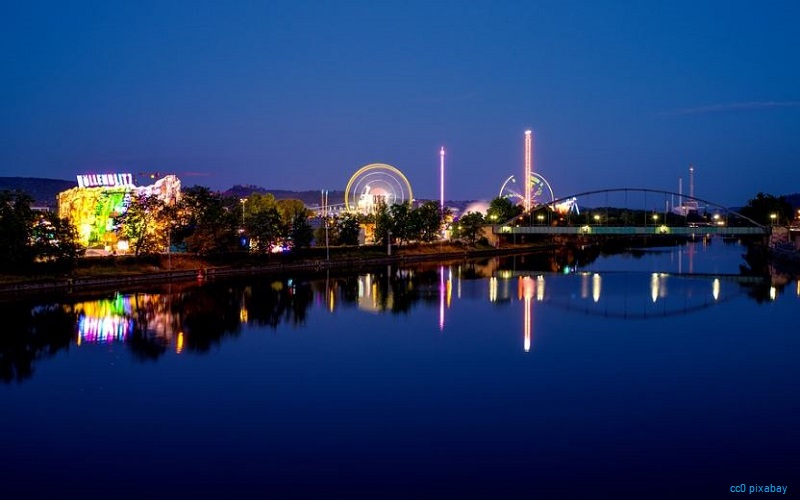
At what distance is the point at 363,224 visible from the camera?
62.1 meters

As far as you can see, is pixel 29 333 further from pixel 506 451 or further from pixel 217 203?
pixel 217 203

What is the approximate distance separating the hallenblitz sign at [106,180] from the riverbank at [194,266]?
12474mm

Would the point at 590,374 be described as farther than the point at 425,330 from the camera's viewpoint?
No

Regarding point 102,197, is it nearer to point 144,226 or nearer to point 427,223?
point 144,226

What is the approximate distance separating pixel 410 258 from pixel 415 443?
43.0 m

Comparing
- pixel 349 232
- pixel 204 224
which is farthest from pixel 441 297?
pixel 349 232

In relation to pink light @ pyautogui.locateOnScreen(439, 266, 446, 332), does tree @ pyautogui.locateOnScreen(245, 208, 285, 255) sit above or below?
above

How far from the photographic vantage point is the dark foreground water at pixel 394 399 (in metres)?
10.9

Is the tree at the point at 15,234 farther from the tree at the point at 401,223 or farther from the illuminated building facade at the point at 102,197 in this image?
the tree at the point at 401,223

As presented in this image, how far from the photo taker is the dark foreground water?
10922mm

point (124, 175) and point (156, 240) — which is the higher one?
point (124, 175)

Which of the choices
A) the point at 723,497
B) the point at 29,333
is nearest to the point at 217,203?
the point at 29,333

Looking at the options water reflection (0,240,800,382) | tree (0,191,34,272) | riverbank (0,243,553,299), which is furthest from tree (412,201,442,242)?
tree (0,191,34,272)

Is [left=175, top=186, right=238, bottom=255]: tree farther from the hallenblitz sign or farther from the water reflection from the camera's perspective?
the hallenblitz sign
